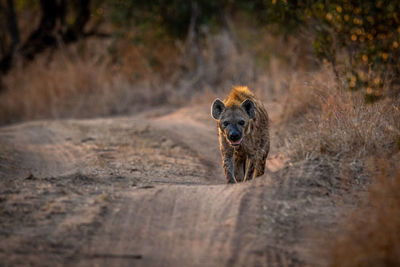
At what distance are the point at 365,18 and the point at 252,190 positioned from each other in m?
2.26

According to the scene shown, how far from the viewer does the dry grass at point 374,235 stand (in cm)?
244

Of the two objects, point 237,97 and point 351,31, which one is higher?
point 351,31

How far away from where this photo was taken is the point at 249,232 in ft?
10.2

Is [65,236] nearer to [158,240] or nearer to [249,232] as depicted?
[158,240]

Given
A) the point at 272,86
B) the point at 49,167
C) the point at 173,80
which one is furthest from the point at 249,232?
the point at 173,80

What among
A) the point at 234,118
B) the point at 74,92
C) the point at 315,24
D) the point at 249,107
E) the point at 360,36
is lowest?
the point at 74,92

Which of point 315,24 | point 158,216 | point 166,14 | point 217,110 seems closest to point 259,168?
point 217,110

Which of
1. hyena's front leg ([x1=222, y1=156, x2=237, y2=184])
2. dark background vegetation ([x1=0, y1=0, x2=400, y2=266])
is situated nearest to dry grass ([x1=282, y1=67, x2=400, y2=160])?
dark background vegetation ([x1=0, y1=0, x2=400, y2=266])

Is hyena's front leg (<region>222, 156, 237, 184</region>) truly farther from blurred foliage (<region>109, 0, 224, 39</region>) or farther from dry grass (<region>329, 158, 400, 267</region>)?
blurred foliage (<region>109, 0, 224, 39</region>)

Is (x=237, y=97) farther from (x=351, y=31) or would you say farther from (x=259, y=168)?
(x=351, y=31)

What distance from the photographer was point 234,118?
187 inches

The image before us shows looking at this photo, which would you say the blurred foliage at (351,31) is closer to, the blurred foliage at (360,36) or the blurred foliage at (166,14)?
the blurred foliage at (360,36)

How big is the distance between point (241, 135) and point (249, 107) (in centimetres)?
37

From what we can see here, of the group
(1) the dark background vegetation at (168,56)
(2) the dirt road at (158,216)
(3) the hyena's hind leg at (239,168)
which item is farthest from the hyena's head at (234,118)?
(1) the dark background vegetation at (168,56)
